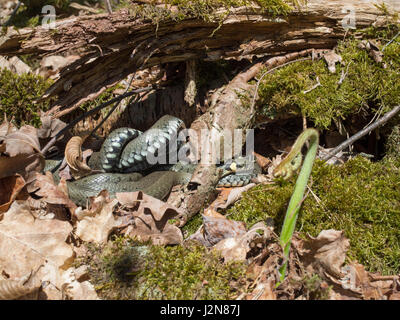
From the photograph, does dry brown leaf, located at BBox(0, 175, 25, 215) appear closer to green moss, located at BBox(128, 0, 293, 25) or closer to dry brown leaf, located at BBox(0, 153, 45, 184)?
dry brown leaf, located at BBox(0, 153, 45, 184)

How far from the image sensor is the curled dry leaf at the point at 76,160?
14.0ft

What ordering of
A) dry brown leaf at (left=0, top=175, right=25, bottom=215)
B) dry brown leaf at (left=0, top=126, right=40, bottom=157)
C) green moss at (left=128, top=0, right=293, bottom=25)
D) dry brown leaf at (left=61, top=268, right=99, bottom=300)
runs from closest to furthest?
1. dry brown leaf at (left=61, top=268, right=99, bottom=300)
2. dry brown leaf at (left=0, top=175, right=25, bottom=215)
3. dry brown leaf at (left=0, top=126, right=40, bottom=157)
4. green moss at (left=128, top=0, right=293, bottom=25)

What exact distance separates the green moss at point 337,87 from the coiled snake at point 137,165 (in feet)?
3.08

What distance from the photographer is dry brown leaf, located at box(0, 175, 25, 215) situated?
3457mm

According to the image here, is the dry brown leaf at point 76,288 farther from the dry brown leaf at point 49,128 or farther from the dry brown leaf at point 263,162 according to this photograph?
the dry brown leaf at point 263,162

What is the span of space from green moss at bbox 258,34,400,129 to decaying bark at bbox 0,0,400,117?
331mm

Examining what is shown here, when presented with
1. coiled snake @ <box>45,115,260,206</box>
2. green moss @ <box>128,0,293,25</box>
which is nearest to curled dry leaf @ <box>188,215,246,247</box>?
coiled snake @ <box>45,115,260,206</box>

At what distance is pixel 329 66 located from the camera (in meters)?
4.43

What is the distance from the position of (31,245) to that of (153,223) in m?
1.00

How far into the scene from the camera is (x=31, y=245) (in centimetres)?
292

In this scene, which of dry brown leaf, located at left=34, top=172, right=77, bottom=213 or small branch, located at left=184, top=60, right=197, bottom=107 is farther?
small branch, located at left=184, top=60, right=197, bottom=107

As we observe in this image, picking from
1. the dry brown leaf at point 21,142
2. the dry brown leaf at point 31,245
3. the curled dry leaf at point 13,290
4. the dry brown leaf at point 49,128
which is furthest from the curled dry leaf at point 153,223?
the dry brown leaf at point 49,128

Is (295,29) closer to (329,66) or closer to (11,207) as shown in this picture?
(329,66)

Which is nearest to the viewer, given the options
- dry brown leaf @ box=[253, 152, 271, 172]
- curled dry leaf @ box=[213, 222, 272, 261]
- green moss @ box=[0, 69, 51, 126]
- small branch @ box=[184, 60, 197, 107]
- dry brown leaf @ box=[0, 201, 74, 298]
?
dry brown leaf @ box=[0, 201, 74, 298]
